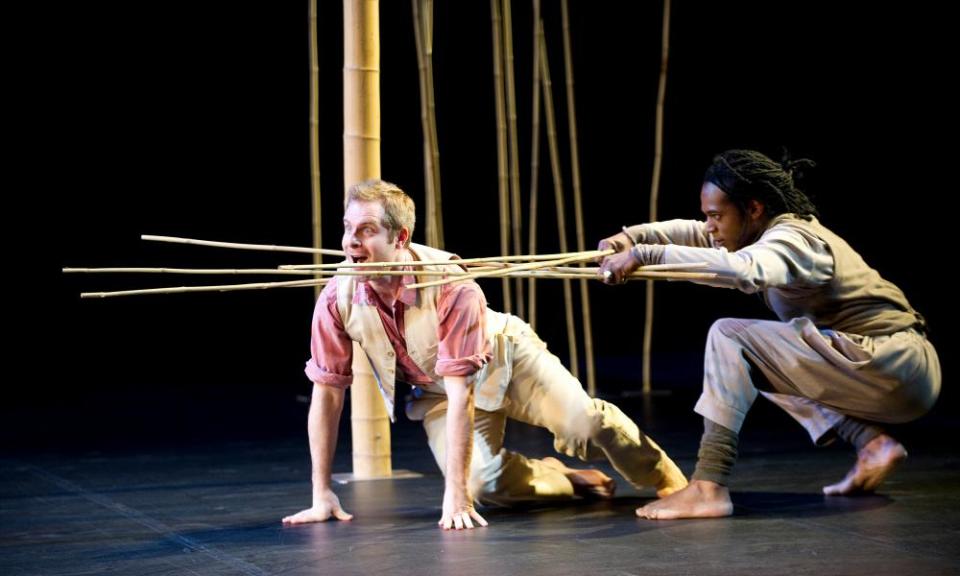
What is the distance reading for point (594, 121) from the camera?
639cm

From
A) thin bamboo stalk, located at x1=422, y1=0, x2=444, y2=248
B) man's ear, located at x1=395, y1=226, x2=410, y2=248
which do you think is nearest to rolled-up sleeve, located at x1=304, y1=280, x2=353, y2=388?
man's ear, located at x1=395, y1=226, x2=410, y2=248

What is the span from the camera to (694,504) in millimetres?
2834

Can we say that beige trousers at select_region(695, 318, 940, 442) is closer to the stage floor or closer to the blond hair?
the stage floor

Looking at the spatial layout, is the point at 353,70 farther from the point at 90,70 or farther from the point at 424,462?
the point at 90,70

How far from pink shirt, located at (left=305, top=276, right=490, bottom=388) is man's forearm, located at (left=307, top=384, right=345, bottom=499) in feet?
0.09

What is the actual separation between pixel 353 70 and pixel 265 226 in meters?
2.84

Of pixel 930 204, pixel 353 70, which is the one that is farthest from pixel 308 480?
pixel 930 204

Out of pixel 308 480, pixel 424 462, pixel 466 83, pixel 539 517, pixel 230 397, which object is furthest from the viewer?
pixel 466 83

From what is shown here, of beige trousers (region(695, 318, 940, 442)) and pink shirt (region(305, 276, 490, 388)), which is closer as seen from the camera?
pink shirt (region(305, 276, 490, 388))

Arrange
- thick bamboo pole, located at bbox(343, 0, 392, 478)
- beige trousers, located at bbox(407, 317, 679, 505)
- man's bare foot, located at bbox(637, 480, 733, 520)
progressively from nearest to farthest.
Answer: man's bare foot, located at bbox(637, 480, 733, 520)
beige trousers, located at bbox(407, 317, 679, 505)
thick bamboo pole, located at bbox(343, 0, 392, 478)

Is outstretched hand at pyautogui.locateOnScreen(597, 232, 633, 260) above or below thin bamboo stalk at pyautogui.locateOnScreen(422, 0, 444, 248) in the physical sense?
below

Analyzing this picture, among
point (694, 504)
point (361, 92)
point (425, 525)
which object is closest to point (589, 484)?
point (694, 504)

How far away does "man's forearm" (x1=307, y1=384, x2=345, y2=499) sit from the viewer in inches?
114

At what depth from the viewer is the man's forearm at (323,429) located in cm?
289
